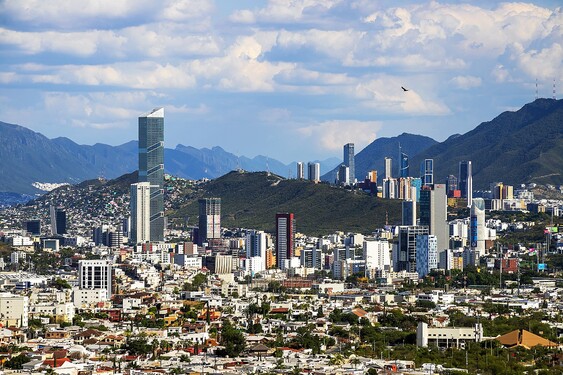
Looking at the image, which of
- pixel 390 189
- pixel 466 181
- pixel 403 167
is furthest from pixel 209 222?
pixel 403 167

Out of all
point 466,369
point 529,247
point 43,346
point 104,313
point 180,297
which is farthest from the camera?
point 529,247

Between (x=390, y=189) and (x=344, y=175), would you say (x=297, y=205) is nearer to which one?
(x=390, y=189)

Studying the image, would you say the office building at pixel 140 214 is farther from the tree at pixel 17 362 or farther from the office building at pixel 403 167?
the tree at pixel 17 362

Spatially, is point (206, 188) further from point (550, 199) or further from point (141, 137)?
point (550, 199)

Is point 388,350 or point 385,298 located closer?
point 388,350

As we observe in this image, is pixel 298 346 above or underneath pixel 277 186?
underneath

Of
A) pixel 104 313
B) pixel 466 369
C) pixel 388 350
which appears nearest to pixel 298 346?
pixel 388 350

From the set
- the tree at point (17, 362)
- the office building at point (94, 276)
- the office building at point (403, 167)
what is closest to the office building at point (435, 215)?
the office building at point (94, 276)
